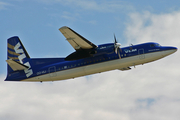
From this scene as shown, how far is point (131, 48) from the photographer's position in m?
32.2

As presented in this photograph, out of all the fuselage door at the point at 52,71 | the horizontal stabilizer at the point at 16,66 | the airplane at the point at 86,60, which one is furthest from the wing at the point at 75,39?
the horizontal stabilizer at the point at 16,66

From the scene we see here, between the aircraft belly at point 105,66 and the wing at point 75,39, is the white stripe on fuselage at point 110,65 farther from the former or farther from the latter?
the wing at point 75,39

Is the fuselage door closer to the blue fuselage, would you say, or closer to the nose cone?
the blue fuselage

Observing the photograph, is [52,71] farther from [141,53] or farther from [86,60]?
[141,53]

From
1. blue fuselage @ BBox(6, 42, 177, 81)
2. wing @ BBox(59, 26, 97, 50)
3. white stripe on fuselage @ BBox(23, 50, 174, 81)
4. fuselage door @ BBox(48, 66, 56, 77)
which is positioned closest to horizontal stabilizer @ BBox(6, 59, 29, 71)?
blue fuselage @ BBox(6, 42, 177, 81)

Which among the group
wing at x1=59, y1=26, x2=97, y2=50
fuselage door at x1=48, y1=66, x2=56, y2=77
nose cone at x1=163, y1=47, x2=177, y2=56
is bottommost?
fuselage door at x1=48, y1=66, x2=56, y2=77

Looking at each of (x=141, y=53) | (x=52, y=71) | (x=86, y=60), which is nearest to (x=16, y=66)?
(x=52, y=71)

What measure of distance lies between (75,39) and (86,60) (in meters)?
3.48

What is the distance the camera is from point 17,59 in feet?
121

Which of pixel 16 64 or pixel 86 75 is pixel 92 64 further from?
pixel 16 64

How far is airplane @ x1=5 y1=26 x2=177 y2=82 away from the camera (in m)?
31.3

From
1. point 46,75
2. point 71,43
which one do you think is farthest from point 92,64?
point 46,75

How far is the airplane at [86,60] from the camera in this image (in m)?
31.3

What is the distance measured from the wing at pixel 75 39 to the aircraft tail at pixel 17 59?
25.7 ft
